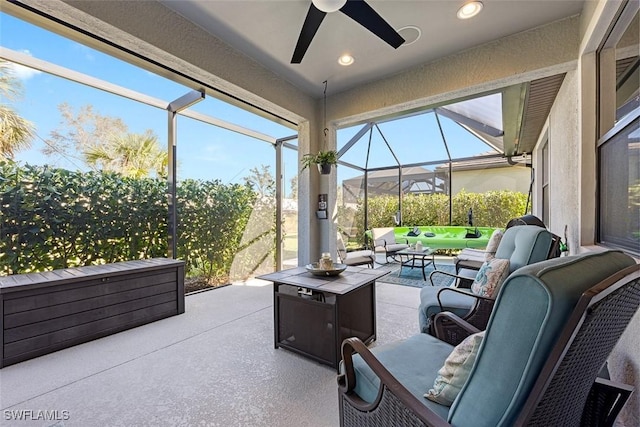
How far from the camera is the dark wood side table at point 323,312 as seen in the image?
6.78ft

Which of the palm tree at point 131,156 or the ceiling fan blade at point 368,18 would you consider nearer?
the ceiling fan blade at point 368,18

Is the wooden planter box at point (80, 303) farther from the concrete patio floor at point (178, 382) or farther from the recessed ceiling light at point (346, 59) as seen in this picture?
the recessed ceiling light at point (346, 59)

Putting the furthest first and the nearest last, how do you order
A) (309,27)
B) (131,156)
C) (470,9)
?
(131,156)
(470,9)
(309,27)

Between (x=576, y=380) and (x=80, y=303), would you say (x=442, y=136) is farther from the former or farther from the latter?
(x=80, y=303)

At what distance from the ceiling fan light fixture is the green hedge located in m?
3.04

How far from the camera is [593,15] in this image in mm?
2109

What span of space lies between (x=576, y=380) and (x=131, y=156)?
442cm

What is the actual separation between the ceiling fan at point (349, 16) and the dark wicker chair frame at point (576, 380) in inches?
84.2

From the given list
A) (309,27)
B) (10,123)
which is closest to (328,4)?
(309,27)

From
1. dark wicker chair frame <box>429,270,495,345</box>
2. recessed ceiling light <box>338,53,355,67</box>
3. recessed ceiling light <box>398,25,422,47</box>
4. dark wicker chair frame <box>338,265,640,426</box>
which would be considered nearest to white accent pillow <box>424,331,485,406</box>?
dark wicker chair frame <box>338,265,640,426</box>

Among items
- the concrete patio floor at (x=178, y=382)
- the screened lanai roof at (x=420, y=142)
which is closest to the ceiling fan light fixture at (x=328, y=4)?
the concrete patio floor at (x=178, y=382)

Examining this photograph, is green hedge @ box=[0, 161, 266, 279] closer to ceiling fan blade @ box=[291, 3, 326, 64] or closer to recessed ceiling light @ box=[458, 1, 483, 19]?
ceiling fan blade @ box=[291, 3, 326, 64]

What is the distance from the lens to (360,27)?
274 cm

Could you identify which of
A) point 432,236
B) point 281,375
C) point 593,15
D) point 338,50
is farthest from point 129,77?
point 432,236
